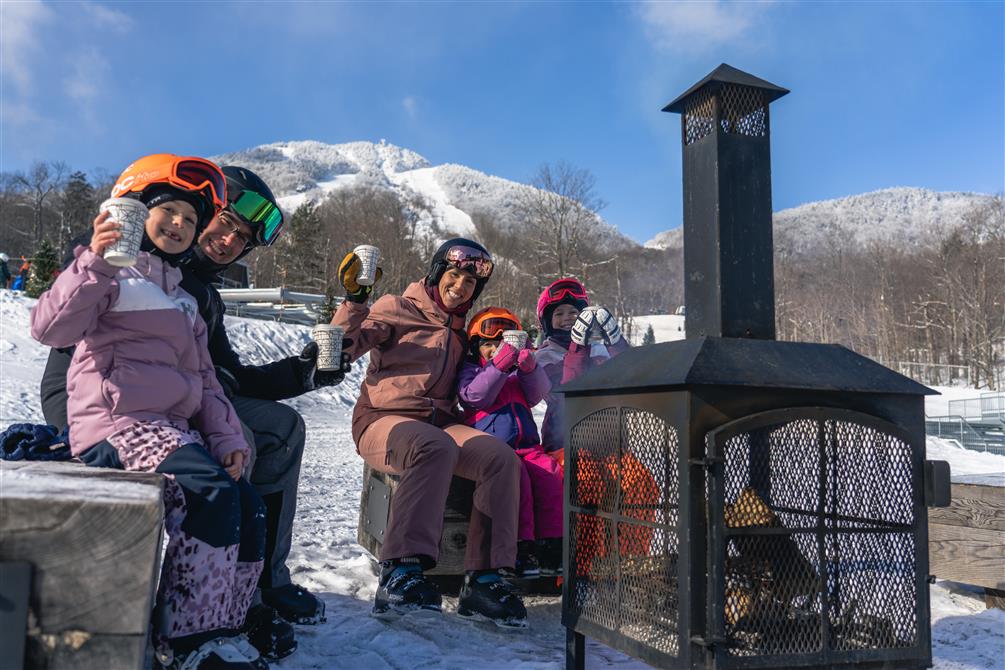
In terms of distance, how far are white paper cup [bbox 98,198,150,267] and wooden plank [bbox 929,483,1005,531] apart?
12.1ft

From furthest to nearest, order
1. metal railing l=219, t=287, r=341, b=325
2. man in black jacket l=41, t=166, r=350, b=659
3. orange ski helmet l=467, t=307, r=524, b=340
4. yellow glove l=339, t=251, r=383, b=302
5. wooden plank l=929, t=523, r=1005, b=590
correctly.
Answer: metal railing l=219, t=287, r=341, b=325
orange ski helmet l=467, t=307, r=524, b=340
wooden plank l=929, t=523, r=1005, b=590
yellow glove l=339, t=251, r=383, b=302
man in black jacket l=41, t=166, r=350, b=659

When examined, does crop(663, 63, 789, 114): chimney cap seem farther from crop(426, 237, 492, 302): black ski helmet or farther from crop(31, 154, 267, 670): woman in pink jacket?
crop(31, 154, 267, 670): woman in pink jacket

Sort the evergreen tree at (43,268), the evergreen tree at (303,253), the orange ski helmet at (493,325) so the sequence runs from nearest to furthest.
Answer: the orange ski helmet at (493,325), the evergreen tree at (43,268), the evergreen tree at (303,253)

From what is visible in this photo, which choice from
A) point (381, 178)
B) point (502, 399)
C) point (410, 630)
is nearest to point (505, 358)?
point (502, 399)

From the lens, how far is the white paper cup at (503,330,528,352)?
363 centimetres

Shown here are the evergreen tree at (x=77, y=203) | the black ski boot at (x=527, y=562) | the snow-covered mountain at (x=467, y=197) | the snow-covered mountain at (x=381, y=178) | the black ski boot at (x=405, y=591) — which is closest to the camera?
the black ski boot at (x=405, y=591)

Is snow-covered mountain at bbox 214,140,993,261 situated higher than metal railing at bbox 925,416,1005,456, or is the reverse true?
snow-covered mountain at bbox 214,140,993,261

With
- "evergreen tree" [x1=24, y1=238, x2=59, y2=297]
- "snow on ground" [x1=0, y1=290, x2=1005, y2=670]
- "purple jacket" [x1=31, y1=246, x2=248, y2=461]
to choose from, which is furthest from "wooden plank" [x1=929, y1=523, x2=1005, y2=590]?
"evergreen tree" [x1=24, y1=238, x2=59, y2=297]

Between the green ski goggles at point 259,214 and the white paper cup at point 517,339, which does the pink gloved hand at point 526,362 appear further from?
the green ski goggles at point 259,214

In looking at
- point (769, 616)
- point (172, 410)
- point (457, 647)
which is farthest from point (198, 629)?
point (769, 616)

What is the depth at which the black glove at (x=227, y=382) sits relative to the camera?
2877mm

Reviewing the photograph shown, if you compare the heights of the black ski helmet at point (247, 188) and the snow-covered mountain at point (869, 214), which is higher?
the snow-covered mountain at point (869, 214)

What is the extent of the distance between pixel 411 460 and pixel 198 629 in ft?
4.14

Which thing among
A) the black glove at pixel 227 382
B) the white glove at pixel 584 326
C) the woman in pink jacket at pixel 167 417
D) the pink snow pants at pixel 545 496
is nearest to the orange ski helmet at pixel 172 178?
the woman in pink jacket at pixel 167 417
